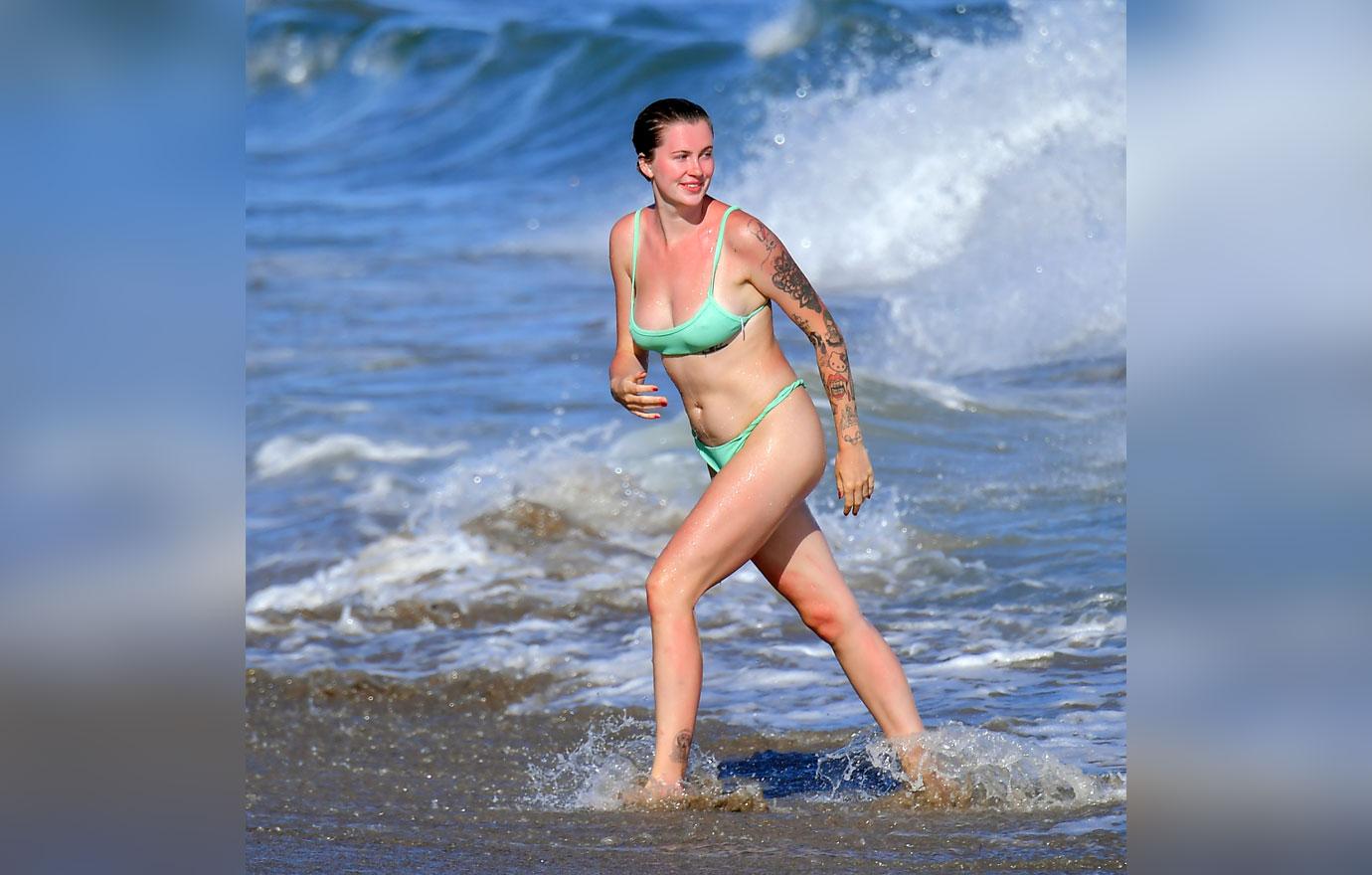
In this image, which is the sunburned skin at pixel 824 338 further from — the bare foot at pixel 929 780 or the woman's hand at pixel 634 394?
the bare foot at pixel 929 780

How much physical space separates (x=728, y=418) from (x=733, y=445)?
0.08 metres

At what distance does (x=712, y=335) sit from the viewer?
14.1 feet

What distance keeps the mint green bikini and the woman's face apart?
0.12m

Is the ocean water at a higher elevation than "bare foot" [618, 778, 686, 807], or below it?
higher


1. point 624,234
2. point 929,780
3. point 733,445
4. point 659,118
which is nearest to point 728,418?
point 733,445

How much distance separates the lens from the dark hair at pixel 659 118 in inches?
167

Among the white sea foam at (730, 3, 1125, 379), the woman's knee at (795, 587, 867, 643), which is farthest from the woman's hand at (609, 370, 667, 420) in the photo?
the white sea foam at (730, 3, 1125, 379)

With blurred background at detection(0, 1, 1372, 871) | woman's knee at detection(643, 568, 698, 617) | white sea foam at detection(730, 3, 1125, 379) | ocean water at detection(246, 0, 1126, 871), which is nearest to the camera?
blurred background at detection(0, 1, 1372, 871)

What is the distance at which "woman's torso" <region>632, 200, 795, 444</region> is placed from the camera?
169 inches

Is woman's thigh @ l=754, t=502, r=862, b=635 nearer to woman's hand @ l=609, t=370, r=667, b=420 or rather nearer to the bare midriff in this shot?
the bare midriff

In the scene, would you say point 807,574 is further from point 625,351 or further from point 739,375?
point 625,351

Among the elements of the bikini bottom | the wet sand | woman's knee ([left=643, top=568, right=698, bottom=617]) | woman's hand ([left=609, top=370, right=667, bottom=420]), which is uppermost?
woman's hand ([left=609, top=370, right=667, bottom=420])
